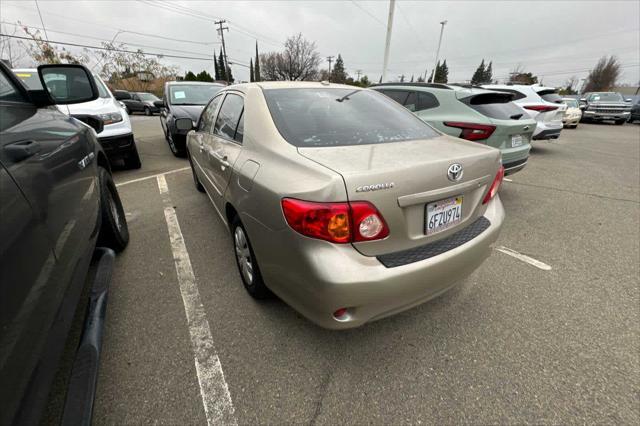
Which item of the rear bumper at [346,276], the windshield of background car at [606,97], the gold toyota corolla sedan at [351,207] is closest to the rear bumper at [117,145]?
the gold toyota corolla sedan at [351,207]

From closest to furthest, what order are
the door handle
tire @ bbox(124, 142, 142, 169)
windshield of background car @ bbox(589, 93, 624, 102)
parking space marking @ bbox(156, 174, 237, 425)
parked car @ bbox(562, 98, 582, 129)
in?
the door handle → parking space marking @ bbox(156, 174, 237, 425) → tire @ bbox(124, 142, 142, 169) → parked car @ bbox(562, 98, 582, 129) → windshield of background car @ bbox(589, 93, 624, 102)

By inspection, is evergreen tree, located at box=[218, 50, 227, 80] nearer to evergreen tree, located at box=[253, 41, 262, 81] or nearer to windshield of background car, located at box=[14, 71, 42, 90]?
evergreen tree, located at box=[253, 41, 262, 81]

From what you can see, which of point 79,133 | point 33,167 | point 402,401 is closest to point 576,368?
point 402,401

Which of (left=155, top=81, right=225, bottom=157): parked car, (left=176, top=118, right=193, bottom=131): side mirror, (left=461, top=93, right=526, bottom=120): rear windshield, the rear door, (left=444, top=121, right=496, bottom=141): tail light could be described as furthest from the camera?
(left=155, top=81, right=225, bottom=157): parked car

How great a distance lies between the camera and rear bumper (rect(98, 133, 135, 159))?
189 inches

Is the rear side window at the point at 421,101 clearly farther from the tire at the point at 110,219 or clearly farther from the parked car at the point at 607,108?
the parked car at the point at 607,108

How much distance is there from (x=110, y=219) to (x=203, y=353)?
1.59 meters

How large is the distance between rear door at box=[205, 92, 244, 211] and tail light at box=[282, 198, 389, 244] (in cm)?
97

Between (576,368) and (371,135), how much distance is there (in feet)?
6.18

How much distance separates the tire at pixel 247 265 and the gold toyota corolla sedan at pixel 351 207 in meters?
0.01

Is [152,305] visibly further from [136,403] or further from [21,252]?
[21,252]

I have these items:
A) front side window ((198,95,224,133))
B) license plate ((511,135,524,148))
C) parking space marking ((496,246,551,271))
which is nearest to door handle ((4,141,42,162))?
front side window ((198,95,224,133))

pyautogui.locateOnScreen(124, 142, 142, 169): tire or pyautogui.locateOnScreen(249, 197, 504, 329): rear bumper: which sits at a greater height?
pyautogui.locateOnScreen(249, 197, 504, 329): rear bumper

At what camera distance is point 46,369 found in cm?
103
